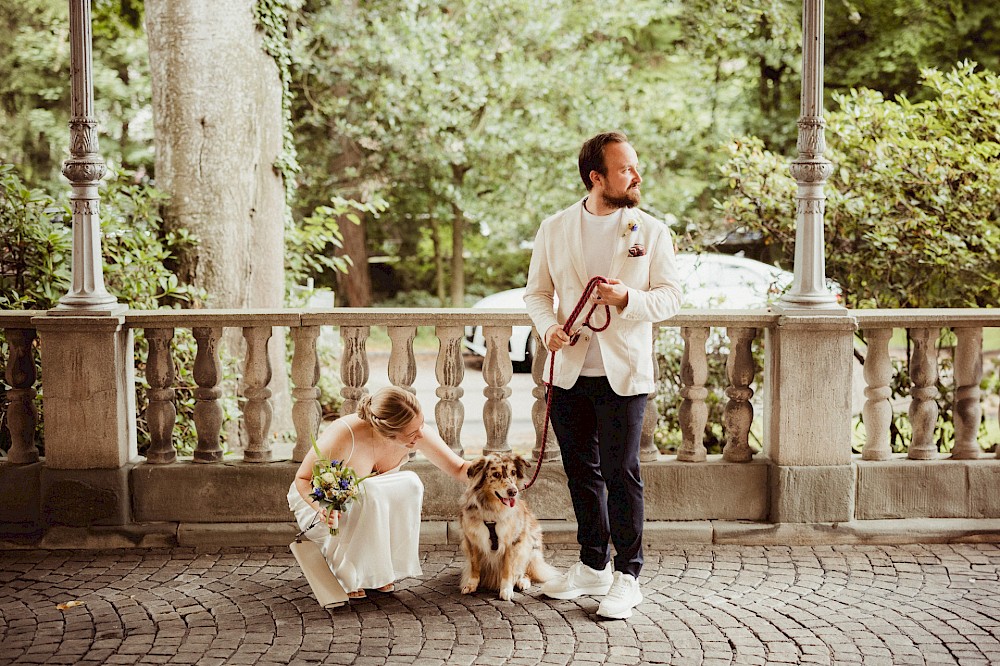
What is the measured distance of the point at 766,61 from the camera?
20.0 m

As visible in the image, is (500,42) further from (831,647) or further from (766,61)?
(831,647)

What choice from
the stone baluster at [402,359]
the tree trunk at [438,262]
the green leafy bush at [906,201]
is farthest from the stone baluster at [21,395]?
the tree trunk at [438,262]

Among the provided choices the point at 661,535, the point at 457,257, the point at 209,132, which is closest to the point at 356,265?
the point at 457,257

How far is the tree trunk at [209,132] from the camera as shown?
863 cm

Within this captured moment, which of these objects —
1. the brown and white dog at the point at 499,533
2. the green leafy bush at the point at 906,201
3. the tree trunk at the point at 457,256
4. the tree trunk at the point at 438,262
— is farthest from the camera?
the tree trunk at the point at 438,262

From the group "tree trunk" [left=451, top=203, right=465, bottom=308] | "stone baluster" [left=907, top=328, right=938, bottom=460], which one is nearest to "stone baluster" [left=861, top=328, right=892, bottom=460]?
"stone baluster" [left=907, top=328, right=938, bottom=460]

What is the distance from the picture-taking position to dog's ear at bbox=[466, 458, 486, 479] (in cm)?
511

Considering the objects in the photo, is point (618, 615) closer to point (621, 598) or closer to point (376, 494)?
point (621, 598)

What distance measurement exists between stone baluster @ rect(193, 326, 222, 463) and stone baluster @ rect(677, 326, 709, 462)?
266 centimetres

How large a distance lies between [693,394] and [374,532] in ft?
6.86

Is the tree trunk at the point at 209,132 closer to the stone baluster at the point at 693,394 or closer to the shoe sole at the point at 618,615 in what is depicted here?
the stone baluster at the point at 693,394

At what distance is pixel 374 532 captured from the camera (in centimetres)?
518

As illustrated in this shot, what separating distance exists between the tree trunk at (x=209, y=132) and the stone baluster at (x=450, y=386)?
2968mm

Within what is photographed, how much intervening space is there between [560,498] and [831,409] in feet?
5.22
